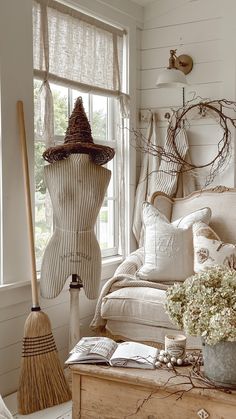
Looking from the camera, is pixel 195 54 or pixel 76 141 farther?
pixel 195 54

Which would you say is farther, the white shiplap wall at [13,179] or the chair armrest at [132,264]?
the chair armrest at [132,264]

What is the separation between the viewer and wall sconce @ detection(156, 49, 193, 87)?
380 cm

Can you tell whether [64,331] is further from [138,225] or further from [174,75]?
[174,75]

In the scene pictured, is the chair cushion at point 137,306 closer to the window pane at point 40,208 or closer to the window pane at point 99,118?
the window pane at point 40,208

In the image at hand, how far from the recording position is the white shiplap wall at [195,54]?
3.92m

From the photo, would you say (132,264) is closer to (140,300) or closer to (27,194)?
(140,300)

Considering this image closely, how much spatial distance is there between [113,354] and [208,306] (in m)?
0.55

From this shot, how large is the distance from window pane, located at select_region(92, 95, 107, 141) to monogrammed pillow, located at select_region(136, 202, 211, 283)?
858mm

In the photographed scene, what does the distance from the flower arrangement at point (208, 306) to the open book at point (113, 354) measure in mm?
272

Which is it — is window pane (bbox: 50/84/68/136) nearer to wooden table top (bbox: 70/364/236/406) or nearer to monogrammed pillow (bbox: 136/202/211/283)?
monogrammed pillow (bbox: 136/202/211/283)

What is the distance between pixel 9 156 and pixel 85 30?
1.15m

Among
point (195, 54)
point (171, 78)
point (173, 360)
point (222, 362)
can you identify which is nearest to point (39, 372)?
point (173, 360)

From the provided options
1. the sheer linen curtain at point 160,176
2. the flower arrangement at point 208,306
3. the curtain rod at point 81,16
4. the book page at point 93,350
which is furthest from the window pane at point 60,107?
the flower arrangement at point 208,306

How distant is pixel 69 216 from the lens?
2.96 m
